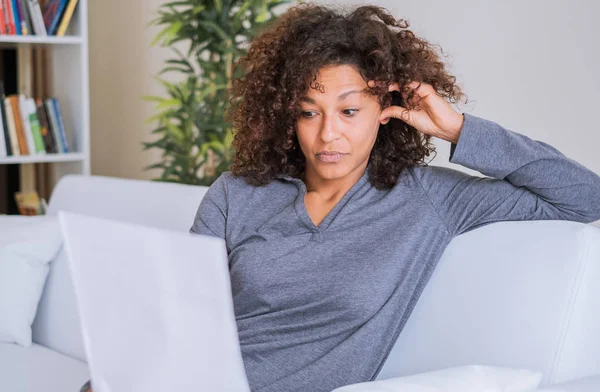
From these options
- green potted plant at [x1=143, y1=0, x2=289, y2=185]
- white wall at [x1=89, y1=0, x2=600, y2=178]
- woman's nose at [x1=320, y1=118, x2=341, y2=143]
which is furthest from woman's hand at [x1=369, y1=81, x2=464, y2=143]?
green potted plant at [x1=143, y1=0, x2=289, y2=185]

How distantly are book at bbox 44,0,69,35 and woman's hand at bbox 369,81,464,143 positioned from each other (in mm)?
2243

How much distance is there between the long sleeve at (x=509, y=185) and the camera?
4.75 ft

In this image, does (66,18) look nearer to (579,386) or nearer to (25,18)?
(25,18)

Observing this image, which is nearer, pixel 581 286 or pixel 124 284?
pixel 124 284

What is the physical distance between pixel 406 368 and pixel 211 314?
25.8 inches

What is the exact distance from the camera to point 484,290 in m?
1.42

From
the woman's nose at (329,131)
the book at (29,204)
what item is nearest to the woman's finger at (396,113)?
the woman's nose at (329,131)

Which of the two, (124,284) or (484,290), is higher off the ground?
(124,284)

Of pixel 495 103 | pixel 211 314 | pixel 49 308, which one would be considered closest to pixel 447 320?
pixel 211 314

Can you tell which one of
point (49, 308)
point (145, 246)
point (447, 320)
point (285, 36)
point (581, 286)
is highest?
point (285, 36)

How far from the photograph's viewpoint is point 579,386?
1.19 metres

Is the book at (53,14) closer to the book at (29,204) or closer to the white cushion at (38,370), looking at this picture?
the book at (29,204)

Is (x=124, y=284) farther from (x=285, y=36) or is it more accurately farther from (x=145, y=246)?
(x=285, y=36)

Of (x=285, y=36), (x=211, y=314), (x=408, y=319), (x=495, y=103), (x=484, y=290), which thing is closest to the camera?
(x=211, y=314)
